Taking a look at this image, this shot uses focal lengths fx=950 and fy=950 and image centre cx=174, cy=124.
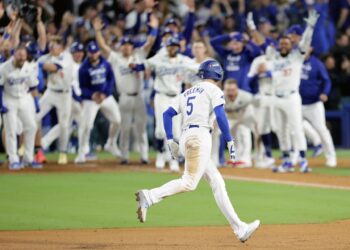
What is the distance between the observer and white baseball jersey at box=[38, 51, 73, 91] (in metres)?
20.2

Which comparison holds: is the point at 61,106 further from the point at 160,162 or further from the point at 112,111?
the point at 160,162

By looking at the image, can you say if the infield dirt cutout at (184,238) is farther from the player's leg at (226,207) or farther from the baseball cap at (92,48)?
→ the baseball cap at (92,48)

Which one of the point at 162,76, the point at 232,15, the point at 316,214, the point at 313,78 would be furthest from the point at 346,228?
the point at 232,15

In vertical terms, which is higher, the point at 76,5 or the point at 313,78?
the point at 76,5

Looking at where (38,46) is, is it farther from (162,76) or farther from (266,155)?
(266,155)

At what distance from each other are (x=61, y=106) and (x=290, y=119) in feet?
17.0

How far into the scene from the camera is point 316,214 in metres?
12.2

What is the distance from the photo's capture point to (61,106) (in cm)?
2042

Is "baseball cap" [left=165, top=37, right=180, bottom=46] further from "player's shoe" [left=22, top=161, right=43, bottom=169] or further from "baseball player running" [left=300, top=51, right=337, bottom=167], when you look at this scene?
"player's shoe" [left=22, top=161, right=43, bottom=169]

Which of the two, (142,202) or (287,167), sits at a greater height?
(142,202)

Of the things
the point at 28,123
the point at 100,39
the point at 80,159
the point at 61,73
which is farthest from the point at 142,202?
the point at 80,159

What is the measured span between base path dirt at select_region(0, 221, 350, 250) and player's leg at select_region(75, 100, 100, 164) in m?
9.59

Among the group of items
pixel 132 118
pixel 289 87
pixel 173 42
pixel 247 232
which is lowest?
pixel 247 232

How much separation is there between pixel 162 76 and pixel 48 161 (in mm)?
4268
